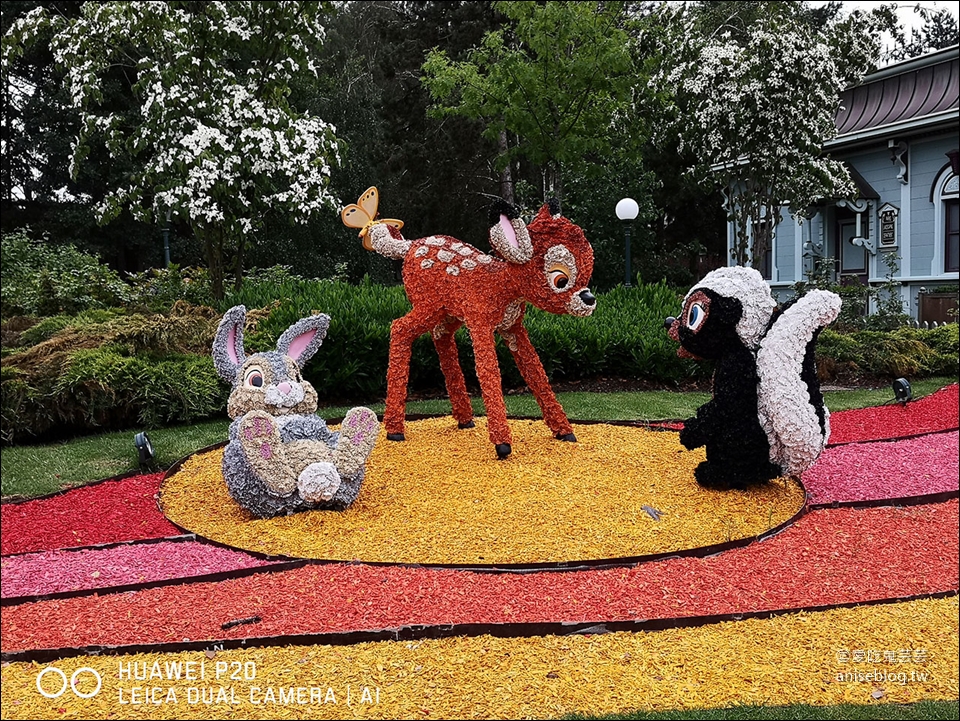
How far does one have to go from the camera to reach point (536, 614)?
338 centimetres

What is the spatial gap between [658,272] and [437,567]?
17.5 metres

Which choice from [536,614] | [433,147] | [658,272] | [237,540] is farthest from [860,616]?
[433,147]

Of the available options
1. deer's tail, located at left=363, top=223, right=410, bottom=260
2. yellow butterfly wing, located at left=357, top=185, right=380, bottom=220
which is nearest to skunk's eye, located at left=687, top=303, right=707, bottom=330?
deer's tail, located at left=363, top=223, right=410, bottom=260

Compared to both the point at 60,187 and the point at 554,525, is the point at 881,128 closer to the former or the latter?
the point at 554,525

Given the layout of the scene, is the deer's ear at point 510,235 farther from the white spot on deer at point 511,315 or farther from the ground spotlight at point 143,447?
the ground spotlight at point 143,447

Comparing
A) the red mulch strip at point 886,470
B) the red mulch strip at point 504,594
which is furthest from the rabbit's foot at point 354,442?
the red mulch strip at point 886,470

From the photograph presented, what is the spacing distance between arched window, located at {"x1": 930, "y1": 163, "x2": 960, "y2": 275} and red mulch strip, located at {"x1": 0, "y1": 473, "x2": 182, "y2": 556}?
14120 millimetres

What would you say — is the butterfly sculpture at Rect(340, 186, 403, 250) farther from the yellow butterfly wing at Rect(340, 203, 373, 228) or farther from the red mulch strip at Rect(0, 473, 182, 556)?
the red mulch strip at Rect(0, 473, 182, 556)

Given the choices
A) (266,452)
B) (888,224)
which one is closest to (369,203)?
(266,452)

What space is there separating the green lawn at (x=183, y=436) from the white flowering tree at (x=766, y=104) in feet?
18.5

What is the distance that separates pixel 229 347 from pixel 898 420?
19.0 feet

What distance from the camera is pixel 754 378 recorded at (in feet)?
15.9

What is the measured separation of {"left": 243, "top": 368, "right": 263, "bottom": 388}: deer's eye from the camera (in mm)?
4941

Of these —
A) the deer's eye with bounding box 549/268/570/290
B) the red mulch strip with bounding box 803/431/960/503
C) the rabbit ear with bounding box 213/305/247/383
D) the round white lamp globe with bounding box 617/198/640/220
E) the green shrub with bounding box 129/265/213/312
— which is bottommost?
the red mulch strip with bounding box 803/431/960/503
